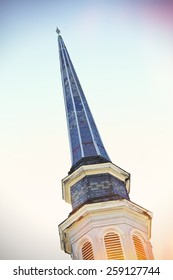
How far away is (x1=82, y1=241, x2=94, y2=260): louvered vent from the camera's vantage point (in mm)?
7876

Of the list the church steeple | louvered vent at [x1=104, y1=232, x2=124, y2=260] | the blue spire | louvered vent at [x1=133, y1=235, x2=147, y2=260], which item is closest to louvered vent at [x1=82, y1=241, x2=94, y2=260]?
the church steeple

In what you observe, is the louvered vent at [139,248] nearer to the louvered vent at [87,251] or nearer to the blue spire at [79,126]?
the louvered vent at [87,251]

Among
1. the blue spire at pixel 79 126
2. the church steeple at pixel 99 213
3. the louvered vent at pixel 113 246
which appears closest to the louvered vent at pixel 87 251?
the church steeple at pixel 99 213

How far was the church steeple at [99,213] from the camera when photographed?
789 cm

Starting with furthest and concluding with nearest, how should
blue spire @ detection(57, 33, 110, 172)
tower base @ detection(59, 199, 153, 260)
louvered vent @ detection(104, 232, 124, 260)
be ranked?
blue spire @ detection(57, 33, 110, 172) < tower base @ detection(59, 199, 153, 260) < louvered vent @ detection(104, 232, 124, 260)

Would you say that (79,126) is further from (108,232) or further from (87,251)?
(87,251)

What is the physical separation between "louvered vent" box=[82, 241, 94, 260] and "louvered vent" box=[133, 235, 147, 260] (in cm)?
72

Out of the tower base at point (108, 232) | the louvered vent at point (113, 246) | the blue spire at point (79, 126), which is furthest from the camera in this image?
the blue spire at point (79, 126)

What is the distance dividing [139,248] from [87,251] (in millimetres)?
835

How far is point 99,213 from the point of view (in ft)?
27.0

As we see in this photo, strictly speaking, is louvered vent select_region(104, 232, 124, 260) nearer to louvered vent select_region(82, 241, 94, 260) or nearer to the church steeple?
the church steeple

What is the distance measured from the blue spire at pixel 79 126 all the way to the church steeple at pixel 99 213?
0.06 ft
